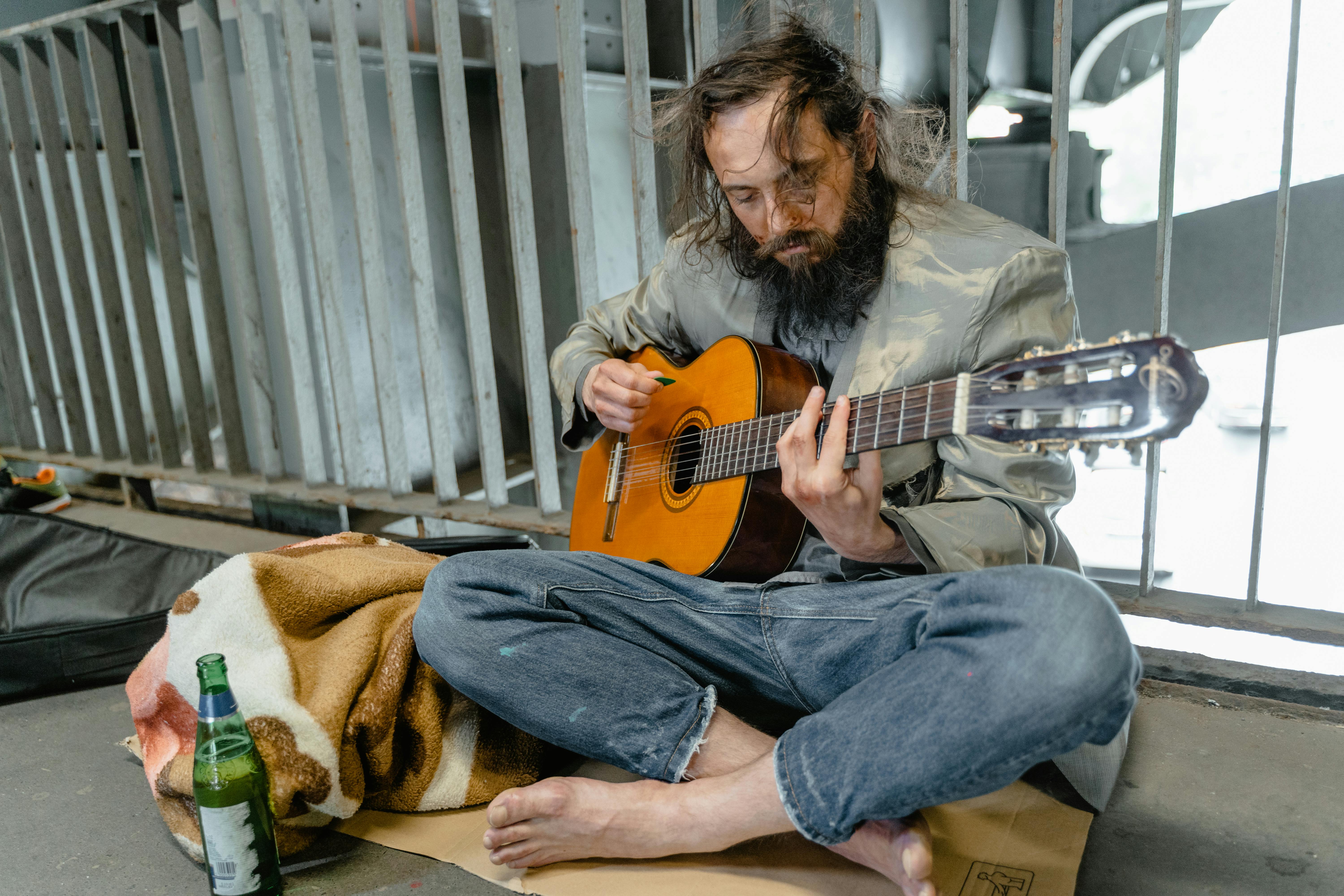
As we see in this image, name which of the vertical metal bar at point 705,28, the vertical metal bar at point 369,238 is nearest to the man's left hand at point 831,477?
the vertical metal bar at point 705,28

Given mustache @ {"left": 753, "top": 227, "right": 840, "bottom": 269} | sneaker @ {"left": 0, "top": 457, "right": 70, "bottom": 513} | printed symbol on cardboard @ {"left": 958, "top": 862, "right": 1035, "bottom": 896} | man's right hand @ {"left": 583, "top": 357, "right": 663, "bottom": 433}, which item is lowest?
sneaker @ {"left": 0, "top": 457, "right": 70, "bottom": 513}

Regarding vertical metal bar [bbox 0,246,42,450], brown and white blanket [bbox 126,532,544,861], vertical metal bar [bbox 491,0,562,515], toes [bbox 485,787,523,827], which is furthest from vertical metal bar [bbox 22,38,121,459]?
toes [bbox 485,787,523,827]

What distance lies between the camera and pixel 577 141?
6.75 ft

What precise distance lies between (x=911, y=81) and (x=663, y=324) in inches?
44.4

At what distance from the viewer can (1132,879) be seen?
1.14m

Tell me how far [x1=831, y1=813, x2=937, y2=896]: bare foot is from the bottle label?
711mm

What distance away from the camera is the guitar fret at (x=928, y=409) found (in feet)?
3.27

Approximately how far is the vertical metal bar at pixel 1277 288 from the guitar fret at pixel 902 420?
83 centimetres

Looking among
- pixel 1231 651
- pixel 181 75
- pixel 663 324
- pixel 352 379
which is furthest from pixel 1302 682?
pixel 181 75

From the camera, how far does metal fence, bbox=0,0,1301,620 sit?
1.95 metres

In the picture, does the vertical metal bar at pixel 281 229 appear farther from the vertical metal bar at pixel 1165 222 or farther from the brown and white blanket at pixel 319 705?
the vertical metal bar at pixel 1165 222

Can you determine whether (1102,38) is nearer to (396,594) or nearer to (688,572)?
(688,572)

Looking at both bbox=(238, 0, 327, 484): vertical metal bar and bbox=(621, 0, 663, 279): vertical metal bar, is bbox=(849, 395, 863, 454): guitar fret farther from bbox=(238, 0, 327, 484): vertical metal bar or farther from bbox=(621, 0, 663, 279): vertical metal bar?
bbox=(238, 0, 327, 484): vertical metal bar

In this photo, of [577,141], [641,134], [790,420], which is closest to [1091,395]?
[790,420]
